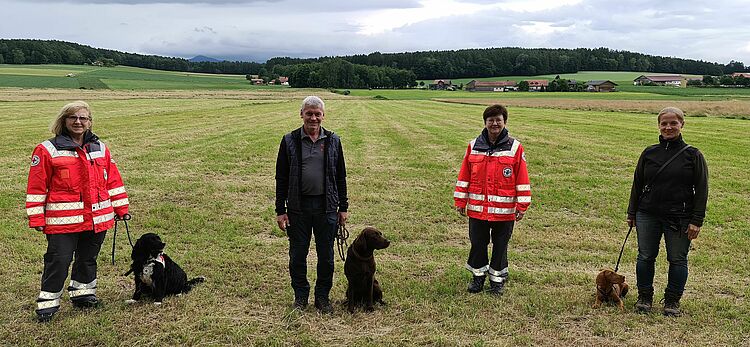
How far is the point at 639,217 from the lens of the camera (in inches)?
233

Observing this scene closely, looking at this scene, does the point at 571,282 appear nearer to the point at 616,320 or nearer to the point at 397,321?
the point at 616,320

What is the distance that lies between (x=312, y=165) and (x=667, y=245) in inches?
154

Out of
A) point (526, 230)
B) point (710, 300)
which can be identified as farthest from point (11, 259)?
point (710, 300)

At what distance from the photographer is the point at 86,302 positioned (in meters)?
5.94

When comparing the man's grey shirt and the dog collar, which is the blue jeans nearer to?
the man's grey shirt

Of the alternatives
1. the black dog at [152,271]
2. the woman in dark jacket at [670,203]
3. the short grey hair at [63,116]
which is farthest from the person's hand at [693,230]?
the short grey hair at [63,116]

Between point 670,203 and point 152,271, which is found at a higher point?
point 670,203

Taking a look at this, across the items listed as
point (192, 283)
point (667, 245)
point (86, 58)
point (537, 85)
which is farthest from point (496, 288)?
point (86, 58)

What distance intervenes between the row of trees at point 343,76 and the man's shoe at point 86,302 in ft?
382

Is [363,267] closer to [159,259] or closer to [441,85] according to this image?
[159,259]

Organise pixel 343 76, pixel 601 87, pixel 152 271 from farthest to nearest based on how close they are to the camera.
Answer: pixel 343 76 → pixel 601 87 → pixel 152 271

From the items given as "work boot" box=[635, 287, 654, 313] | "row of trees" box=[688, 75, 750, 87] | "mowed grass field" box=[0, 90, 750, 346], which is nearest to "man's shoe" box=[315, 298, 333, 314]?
"mowed grass field" box=[0, 90, 750, 346]

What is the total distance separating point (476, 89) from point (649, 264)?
11976 cm

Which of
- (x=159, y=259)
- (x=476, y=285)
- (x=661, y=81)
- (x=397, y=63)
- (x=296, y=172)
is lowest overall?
(x=476, y=285)
